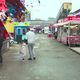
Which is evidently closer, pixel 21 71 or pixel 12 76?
pixel 12 76

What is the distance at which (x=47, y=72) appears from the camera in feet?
50.6

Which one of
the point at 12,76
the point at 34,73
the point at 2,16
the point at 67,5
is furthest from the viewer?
the point at 67,5

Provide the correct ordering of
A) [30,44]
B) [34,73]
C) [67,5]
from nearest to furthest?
[34,73], [30,44], [67,5]

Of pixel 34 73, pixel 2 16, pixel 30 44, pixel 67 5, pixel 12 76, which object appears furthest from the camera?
pixel 67 5

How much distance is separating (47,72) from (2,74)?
6.18ft

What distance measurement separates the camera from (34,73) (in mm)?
15148

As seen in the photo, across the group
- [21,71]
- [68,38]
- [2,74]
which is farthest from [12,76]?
[68,38]

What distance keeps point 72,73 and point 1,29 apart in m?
7.89

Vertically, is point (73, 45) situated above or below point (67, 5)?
below

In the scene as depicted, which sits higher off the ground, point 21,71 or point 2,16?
point 2,16

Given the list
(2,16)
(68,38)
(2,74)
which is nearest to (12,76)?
(2,74)

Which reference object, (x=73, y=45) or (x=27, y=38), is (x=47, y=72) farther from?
(x=73, y=45)

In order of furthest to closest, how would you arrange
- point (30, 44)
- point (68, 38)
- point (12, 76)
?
point (68, 38), point (30, 44), point (12, 76)

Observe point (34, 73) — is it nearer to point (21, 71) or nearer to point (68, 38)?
point (21, 71)
